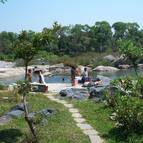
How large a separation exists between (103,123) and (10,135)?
3.43 meters

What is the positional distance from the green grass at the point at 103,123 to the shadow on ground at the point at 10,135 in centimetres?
259

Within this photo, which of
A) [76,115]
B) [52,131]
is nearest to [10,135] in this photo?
[52,131]

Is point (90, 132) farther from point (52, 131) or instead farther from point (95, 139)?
point (52, 131)

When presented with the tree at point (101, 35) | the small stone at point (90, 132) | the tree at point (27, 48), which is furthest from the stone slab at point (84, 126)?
the tree at point (101, 35)

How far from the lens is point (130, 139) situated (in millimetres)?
13516

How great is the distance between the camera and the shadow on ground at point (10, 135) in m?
14.3

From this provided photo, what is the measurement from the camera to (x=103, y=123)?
650 inches

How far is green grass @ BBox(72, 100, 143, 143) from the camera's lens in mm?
13774

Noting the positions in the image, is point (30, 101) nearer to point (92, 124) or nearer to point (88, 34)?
point (92, 124)

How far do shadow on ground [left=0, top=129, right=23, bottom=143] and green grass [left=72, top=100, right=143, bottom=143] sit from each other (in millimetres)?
2594

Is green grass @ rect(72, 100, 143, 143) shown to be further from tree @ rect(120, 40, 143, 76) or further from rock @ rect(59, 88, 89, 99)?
tree @ rect(120, 40, 143, 76)

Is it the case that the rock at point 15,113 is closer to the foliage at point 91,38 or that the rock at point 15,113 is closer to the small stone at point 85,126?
the small stone at point 85,126

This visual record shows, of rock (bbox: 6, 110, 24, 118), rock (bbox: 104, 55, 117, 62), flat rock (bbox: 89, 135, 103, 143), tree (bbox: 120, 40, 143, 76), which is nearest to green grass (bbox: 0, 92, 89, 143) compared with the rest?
flat rock (bbox: 89, 135, 103, 143)

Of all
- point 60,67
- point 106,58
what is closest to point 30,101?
point 60,67
